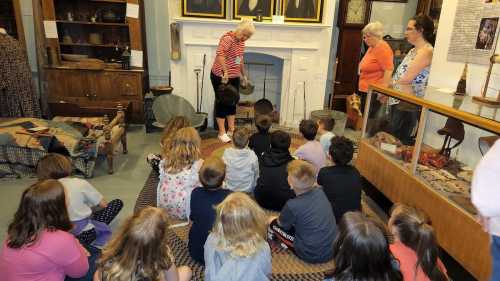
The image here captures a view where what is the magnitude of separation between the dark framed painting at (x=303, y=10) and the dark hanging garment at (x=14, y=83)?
360 cm

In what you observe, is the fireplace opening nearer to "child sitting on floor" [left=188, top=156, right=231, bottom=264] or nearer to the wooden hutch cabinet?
the wooden hutch cabinet

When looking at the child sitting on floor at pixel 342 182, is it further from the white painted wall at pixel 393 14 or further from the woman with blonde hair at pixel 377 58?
the white painted wall at pixel 393 14

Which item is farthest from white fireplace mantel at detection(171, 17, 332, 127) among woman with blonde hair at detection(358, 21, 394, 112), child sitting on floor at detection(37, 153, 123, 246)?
child sitting on floor at detection(37, 153, 123, 246)

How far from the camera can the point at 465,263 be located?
2025mm

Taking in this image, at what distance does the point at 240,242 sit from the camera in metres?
1.54

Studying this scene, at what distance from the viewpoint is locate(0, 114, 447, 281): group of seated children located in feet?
4.30

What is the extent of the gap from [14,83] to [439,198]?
483 centimetres

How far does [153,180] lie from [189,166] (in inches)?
42.7

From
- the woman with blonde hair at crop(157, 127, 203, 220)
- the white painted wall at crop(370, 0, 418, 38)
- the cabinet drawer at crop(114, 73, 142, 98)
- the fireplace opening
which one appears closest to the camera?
the woman with blonde hair at crop(157, 127, 203, 220)

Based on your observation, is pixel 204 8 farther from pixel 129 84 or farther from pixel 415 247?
pixel 415 247

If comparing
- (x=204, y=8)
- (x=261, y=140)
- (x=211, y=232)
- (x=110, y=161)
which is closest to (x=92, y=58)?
(x=204, y=8)

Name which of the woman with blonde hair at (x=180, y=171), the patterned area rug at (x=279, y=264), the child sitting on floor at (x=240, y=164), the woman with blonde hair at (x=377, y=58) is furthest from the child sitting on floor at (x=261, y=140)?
the woman with blonde hair at (x=377, y=58)

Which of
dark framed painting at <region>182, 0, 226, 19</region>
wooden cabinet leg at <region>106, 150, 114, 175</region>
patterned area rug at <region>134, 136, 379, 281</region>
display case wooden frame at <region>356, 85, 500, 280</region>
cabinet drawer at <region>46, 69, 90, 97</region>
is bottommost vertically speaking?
patterned area rug at <region>134, 136, 379, 281</region>

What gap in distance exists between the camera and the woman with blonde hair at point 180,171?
2465mm
